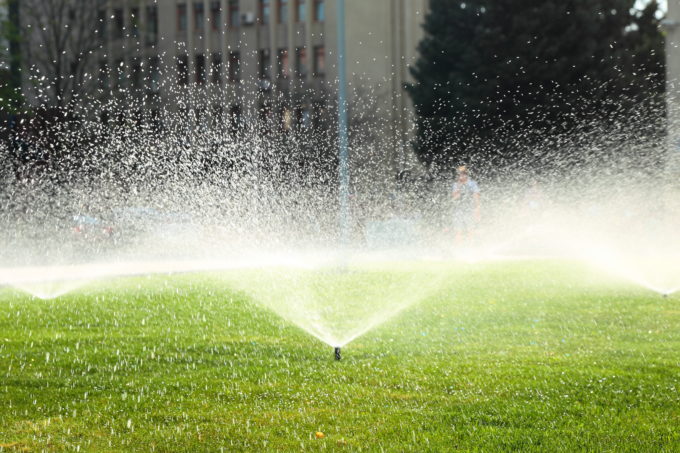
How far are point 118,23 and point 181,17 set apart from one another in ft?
23.7

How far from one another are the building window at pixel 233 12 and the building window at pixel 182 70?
329cm

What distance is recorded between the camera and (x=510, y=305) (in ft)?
28.6

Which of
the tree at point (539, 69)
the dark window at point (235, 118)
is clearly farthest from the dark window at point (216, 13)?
the tree at point (539, 69)

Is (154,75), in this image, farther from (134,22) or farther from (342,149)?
(342,149)

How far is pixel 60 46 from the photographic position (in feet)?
97.1

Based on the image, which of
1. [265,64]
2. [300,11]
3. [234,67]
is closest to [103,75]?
[234,67]

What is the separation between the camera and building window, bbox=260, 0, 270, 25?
4650 centimetres

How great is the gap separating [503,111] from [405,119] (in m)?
11.6

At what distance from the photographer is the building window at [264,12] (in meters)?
46.5

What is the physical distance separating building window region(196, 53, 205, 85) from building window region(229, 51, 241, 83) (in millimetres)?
1847

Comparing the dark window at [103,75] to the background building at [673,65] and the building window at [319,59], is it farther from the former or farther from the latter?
the background building at [673,65]

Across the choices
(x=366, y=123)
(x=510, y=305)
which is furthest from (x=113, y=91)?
(x=510, y=305)

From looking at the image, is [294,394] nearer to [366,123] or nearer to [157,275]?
[157,275]

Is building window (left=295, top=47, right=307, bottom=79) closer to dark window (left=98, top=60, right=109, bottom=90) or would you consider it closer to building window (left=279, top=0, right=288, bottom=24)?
building window (left=279, top=0, right=288, bottom=24)
